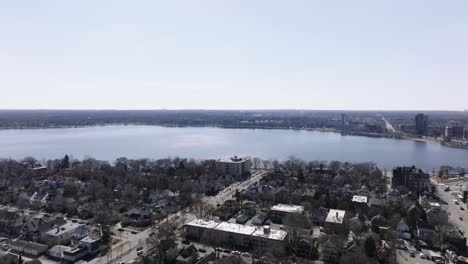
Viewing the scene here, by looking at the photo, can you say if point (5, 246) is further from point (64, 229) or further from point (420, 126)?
point (420, 126)

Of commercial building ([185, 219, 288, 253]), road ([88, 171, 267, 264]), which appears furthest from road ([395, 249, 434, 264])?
road ([88, 171, 267, 264])

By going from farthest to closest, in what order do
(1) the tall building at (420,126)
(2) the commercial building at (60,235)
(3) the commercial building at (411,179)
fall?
(1) the tall building at (420,126)
(3) the commercial building at (411,179)
(2) the commercial building at (60,235)

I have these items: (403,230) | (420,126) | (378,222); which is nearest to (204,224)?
(378,222)

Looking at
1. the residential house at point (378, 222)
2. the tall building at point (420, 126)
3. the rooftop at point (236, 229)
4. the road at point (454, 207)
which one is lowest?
the road at point (454, 207)

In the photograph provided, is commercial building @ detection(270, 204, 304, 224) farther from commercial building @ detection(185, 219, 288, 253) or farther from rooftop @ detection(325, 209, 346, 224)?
commercial building @ detection(185, 219, 288, 253)

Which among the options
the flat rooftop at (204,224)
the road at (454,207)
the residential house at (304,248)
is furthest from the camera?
the road at (454,207)

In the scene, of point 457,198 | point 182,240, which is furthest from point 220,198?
point 457,198

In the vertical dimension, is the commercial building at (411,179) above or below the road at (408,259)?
above

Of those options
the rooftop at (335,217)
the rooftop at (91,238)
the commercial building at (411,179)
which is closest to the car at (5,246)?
the rooftop at (91,238)

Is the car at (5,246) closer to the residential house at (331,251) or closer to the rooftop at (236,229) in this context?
the rooftop at (236,229)
